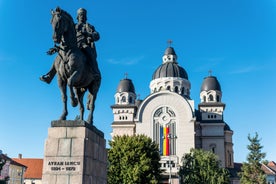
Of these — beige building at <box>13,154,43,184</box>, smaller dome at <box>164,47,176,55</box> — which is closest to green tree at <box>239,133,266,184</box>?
smaller dome at <box>164,47,176,55</box>

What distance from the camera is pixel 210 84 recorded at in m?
68.6

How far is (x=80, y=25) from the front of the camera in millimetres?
10562

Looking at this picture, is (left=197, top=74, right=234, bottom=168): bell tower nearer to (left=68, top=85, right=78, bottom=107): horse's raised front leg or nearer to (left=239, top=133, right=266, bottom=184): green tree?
(left=239, top=133, right=266, bottom=184): green tree

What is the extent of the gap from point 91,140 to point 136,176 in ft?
88.4

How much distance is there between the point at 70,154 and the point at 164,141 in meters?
50.2

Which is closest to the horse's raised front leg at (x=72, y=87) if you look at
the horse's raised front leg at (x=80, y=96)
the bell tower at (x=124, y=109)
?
the horse's raised front leg at (x=80, y=96)

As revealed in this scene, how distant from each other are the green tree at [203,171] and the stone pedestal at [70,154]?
36.4 m

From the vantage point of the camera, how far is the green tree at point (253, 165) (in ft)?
141

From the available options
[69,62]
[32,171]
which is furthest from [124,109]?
[69,62]

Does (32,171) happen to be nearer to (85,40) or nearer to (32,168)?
(32,168)

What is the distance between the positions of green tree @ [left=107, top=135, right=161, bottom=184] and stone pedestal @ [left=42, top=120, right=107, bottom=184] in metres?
26.9

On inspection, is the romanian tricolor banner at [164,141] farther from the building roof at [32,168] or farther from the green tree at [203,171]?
the building roof at [32,168]

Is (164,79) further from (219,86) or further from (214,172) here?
(214,172)

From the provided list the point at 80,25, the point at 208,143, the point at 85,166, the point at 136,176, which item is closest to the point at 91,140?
the point at 85,166
